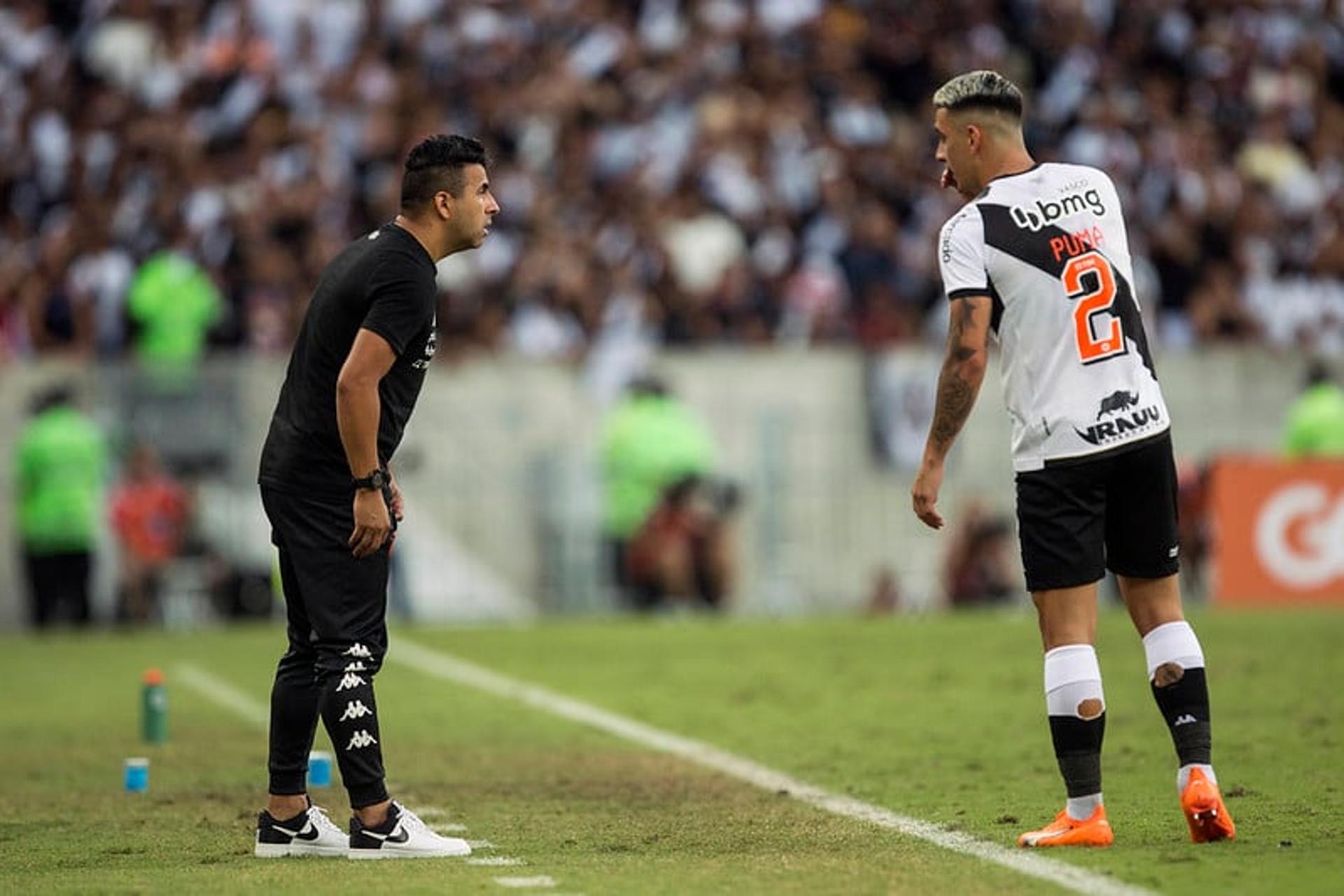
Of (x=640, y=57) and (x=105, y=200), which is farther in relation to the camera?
(x=640, y=57)

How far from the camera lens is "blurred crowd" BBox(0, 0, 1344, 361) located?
23.0m

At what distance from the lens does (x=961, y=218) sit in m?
7.84

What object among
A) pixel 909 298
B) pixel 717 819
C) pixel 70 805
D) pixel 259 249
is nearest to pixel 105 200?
pixel 259 249

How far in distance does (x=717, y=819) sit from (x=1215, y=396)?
51.5ft

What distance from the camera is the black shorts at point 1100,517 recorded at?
772 cm

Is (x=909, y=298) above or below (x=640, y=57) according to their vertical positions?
below

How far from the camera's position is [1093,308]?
307 inches

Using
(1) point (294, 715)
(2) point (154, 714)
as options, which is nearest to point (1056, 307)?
(1) point (294, 715)

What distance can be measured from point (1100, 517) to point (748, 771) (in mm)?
3071

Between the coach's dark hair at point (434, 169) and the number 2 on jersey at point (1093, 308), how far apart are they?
194 cm

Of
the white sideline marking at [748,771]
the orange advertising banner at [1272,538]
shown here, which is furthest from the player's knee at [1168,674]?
the orange advertising banner at [1272,538]

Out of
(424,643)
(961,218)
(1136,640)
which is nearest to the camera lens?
(961,218)

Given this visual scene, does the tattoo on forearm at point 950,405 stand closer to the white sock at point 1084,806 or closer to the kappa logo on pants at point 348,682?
the white sock at point 1084,806

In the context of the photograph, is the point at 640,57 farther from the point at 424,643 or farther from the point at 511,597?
the point at 424,643
